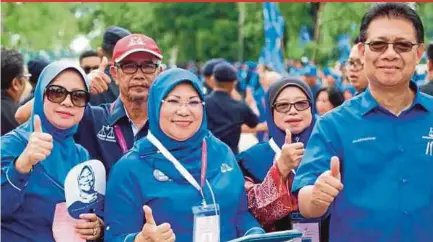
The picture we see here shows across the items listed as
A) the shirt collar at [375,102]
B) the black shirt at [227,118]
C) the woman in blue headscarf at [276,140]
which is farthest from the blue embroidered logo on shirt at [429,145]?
the black shirt at [227,118]

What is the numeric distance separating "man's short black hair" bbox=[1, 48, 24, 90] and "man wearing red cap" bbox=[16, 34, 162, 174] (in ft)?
4.54

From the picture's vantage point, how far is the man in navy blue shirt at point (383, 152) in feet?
10.5

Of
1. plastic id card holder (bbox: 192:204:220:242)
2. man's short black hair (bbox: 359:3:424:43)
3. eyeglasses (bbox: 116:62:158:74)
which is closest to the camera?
man's short black hair (bbox: 359:3:424:43)

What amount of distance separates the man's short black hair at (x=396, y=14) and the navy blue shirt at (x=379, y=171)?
31 cm

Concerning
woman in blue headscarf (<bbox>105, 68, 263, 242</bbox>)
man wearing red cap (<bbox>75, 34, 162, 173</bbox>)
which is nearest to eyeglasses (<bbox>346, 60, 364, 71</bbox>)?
man wearing red cap (<bbox>75, 34, 162, 173</bbox>)

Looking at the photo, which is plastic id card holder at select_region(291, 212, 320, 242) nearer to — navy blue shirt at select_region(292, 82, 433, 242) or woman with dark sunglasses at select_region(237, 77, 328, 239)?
woman with dark sunglasses at select_region(237, 77, 328, 239)

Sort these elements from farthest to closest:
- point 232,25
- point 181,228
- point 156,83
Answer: point 232,25, point 156,83, point 181,228

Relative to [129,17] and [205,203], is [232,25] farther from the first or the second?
[205,203]

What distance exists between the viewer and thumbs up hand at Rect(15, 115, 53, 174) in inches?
140

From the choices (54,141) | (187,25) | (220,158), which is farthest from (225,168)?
(187,25)

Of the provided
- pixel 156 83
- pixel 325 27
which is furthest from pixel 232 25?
pixel 156 83

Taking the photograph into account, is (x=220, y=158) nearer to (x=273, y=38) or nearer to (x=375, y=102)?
(x=375, y=102)

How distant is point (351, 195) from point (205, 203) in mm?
722

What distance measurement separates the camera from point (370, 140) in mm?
3254
